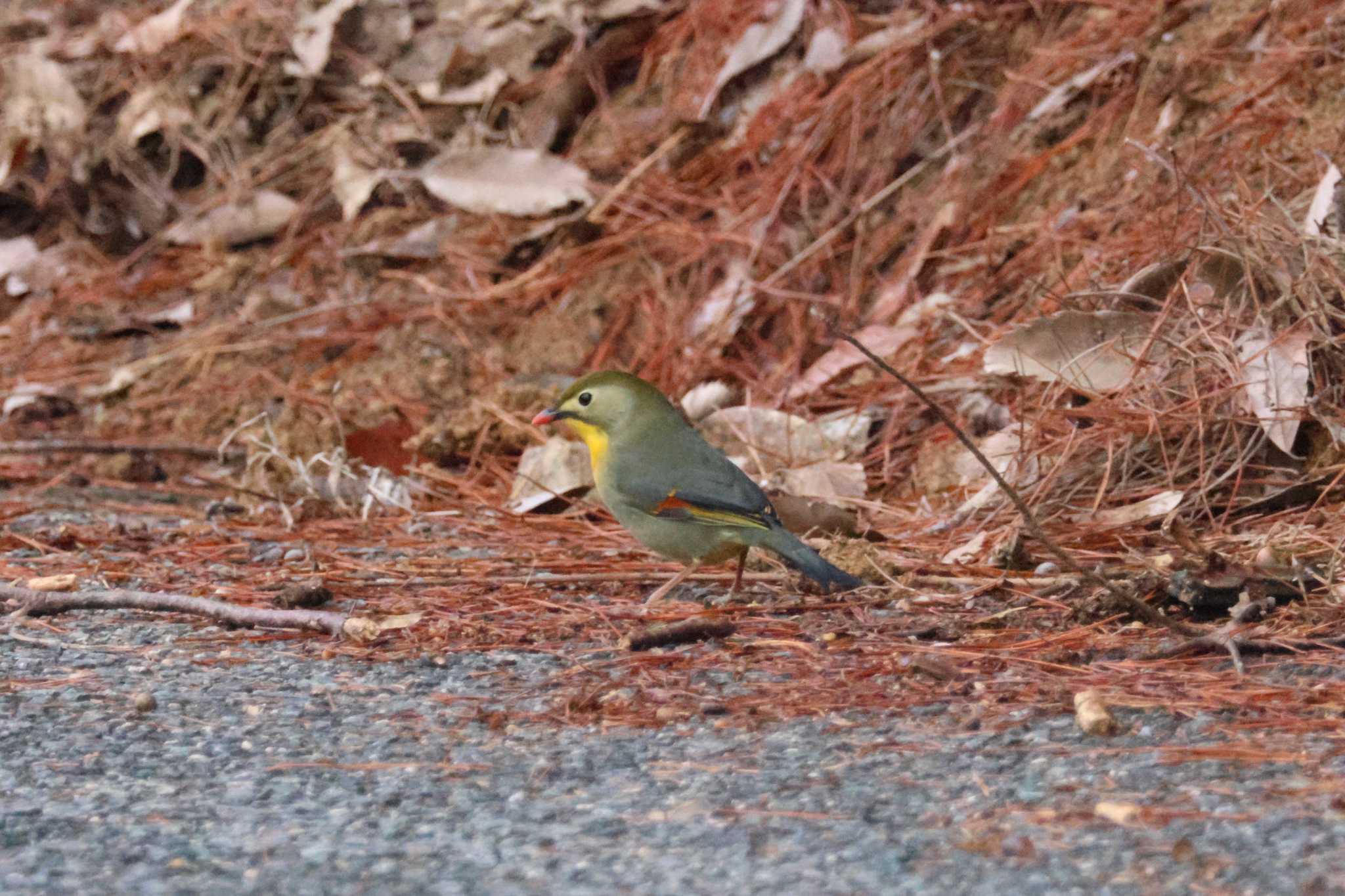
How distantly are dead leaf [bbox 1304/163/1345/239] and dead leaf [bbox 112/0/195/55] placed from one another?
577 cm

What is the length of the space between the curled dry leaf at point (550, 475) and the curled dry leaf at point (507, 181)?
1.78 meters

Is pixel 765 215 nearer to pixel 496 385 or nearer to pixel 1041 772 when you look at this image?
pixel 496 385

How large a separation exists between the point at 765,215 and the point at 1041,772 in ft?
13.3

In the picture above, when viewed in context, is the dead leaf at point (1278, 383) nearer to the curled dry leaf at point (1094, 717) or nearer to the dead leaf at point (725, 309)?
the curled dry leaf at point (1094, 717)

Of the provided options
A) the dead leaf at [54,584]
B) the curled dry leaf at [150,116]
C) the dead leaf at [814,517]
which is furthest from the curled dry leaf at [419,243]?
the dead leaf at [54,584]

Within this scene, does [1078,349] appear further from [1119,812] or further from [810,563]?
[1119,812]

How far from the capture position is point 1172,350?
419 cm

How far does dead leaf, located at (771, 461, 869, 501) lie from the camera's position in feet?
15.4

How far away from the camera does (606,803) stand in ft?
7.65

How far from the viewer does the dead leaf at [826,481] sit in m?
4.70

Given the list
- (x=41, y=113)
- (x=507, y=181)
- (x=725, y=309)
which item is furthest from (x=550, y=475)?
(x=41, y=113)

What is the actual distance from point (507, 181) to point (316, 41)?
1.55m

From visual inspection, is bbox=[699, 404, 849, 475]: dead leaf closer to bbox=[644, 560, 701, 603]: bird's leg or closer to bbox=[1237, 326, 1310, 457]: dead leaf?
bbox=[644, 560, 701, 603]: bird's leg

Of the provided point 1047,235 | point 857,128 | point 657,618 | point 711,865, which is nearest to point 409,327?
point 857,128
